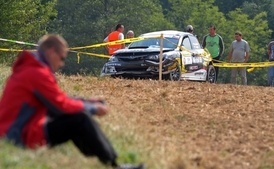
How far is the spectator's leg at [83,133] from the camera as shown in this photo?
6.86 m

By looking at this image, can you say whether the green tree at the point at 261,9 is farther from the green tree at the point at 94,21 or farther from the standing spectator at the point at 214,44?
the standing spectator at the point at 214,44

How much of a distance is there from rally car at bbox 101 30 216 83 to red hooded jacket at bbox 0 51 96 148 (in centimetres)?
1146

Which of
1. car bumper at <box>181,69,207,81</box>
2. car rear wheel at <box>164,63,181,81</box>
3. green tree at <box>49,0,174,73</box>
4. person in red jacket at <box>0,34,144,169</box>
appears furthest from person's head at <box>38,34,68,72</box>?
green tree at <box>49,0,174,73</box>

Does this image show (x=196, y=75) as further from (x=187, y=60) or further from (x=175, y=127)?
(x=175, y=127)

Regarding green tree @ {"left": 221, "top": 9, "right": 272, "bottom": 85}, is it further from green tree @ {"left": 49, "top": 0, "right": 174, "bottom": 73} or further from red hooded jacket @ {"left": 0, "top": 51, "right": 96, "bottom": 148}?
red hooded jacket @ {"left": 0, "top": 51, "right": 96, "bottom": 148}

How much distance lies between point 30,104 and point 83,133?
58 cm

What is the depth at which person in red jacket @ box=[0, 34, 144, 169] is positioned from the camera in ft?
21.9

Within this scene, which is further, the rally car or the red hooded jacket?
the rally car

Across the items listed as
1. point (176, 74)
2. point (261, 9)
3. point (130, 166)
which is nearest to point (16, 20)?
point (176, 74)

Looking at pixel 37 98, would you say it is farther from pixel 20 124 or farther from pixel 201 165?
pixel 201 165

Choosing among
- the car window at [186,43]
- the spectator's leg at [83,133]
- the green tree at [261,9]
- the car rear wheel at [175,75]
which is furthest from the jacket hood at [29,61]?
the green tree at [261,9]

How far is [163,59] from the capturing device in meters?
18.3

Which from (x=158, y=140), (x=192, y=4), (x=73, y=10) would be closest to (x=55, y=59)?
(x=158, y=140)

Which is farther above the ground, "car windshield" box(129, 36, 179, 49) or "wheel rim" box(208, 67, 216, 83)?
"car windshield" box(129, 36, 179, 49)
